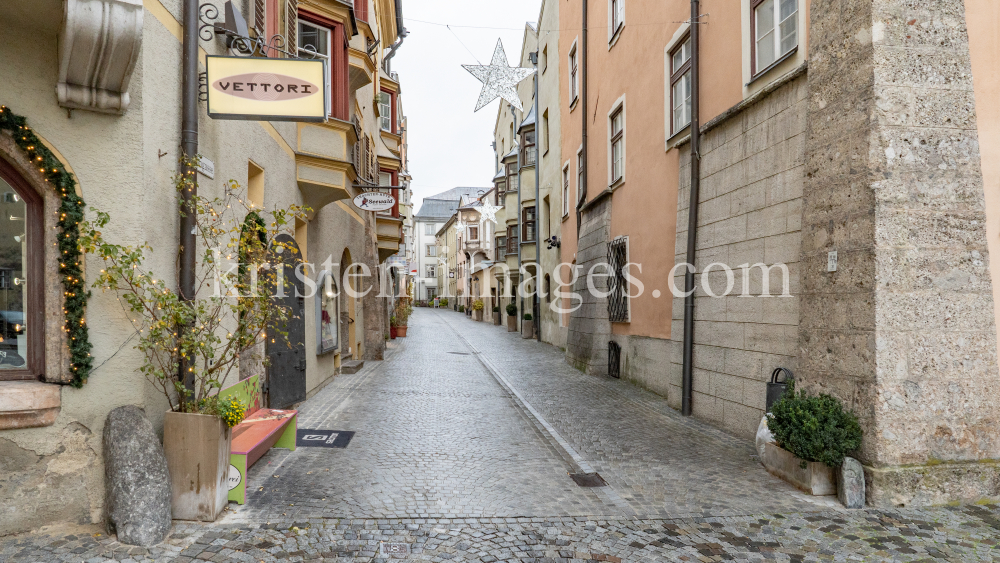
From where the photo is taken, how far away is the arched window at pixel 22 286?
432 cm

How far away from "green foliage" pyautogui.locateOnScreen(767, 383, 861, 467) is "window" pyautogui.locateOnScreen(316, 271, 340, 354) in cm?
783

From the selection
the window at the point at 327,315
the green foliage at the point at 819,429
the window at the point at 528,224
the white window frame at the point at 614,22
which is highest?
the white window frame at the point at 614,22

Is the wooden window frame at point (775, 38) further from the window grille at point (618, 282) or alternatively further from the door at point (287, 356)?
the door at point (287, 356)

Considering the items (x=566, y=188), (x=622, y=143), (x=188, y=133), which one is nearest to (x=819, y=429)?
(x=188, y=133)

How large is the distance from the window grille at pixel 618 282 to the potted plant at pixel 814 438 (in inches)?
264

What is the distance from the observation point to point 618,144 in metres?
13.5

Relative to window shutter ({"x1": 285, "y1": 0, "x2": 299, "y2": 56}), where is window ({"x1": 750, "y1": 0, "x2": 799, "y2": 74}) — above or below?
below

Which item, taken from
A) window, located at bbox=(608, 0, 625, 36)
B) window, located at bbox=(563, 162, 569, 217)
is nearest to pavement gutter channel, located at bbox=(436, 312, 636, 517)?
window, located at bbox=(608, 0, 625, 36)

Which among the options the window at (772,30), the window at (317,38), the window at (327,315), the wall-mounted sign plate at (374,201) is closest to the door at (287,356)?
the window at (327,315)

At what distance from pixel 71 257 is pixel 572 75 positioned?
1605 centimetres

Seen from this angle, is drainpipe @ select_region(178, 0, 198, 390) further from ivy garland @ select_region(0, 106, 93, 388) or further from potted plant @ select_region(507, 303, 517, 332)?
potted plant @ select_region(507, 303, 517, 332)

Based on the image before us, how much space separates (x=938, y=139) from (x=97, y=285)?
672cm

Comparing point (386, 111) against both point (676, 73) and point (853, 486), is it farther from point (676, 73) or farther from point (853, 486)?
point (853, 486)

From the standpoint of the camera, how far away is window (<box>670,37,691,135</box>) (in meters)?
9.70
